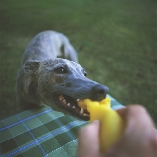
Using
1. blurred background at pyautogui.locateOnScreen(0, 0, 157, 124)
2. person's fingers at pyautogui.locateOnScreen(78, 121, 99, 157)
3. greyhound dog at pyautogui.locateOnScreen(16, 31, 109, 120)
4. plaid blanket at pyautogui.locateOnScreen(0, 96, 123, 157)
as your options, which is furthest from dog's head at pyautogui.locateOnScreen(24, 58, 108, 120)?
blurred background at pyautogui.locateOnScreen(0, 0, 157, 124)

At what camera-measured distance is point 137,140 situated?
1.29 ft

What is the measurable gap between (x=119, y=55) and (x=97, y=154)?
2.14 meters

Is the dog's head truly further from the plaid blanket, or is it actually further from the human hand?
the human hand

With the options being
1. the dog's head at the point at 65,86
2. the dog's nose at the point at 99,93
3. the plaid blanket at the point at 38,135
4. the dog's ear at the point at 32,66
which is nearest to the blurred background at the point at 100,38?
the plaid blanket at the point at 38,135

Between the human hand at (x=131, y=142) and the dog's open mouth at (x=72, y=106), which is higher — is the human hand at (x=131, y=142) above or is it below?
above

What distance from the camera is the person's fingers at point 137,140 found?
392mm

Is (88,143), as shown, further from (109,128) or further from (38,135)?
(38,135)

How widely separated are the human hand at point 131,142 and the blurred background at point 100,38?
1272mm

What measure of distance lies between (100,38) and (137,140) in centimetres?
240

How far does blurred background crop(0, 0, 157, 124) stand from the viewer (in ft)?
6.27

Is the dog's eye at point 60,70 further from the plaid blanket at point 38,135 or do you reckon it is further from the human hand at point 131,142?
the human hand at point 131,142

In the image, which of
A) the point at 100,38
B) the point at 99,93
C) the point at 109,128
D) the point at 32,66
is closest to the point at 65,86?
the point at 99,93

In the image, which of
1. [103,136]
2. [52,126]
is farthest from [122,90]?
[103,136]

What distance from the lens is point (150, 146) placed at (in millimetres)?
405
